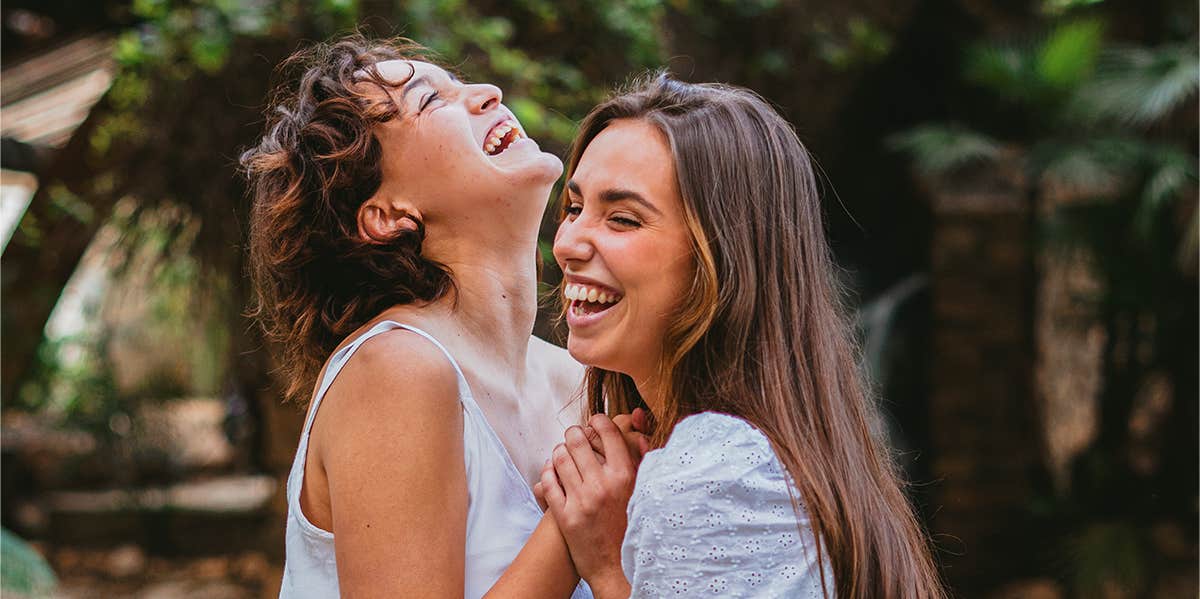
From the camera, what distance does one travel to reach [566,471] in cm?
170

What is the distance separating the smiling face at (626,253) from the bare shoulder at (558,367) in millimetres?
533

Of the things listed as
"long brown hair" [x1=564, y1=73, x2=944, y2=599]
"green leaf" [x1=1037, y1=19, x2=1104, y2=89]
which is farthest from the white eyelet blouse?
"green leaf" [x1=1037, y1=19, x2=1104, y2=89]

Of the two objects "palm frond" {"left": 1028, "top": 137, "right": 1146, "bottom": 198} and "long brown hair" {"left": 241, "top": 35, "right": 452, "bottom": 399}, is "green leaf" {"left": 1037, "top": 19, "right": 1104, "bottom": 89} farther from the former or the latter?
"long brown hair" {"left": 241, "top": 35, "right": 452, "bottom": 399}

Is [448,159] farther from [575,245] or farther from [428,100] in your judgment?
[575,245]

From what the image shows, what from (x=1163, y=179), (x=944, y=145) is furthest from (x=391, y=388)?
(x=944, y=145)

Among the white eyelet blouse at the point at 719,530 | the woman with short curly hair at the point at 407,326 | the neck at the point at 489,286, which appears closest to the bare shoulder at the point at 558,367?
the woman with short curly hair at the point at 407,326

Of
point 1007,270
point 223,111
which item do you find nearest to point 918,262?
point 1007,270

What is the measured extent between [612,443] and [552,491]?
110 millimetres

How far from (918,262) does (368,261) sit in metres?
6.95

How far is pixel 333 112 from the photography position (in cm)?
197

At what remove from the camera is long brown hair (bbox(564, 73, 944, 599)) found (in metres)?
1.55

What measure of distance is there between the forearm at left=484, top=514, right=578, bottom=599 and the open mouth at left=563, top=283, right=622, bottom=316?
0.31 meters

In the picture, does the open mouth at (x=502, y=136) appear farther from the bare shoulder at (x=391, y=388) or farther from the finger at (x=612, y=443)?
the finger at (x=612, y=443)

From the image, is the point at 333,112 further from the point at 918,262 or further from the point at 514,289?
the point at 918,262
